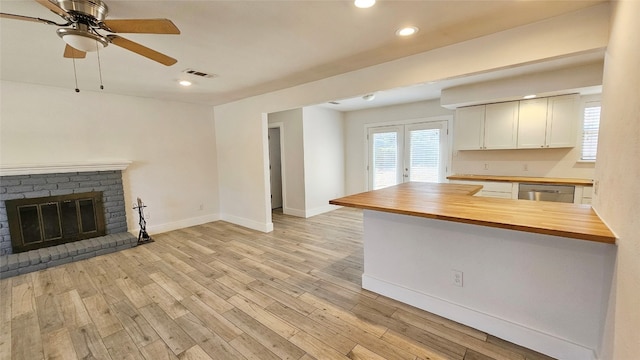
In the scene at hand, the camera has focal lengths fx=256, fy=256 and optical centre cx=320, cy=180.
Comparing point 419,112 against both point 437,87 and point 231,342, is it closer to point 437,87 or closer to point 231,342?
point 437,87

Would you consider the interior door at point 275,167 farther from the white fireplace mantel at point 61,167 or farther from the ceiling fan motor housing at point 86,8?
the ceiling fan motor housing at point 86,8

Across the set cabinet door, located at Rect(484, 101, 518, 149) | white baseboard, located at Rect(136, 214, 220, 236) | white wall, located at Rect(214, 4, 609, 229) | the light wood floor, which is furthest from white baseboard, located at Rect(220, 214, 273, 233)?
cabinet door, located at Rect(484, 101, 518, 149)

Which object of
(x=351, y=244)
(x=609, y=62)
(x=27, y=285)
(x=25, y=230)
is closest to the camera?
(x=609, y=62)

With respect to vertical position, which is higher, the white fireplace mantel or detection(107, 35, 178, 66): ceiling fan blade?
detection(107, 35, 178, 66): ceiling fan blade

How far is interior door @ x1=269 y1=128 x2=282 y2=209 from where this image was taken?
6.46 metres

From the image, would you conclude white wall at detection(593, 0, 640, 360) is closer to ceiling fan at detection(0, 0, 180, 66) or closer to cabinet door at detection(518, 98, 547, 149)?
ceiling fan at detection(0, 0, 180, 66)

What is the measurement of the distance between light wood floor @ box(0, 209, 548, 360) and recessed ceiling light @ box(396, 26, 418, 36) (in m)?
2.37

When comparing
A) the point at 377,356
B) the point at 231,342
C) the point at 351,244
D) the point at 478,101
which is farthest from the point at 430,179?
the point at 231,342

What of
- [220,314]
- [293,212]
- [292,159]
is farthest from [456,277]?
[292,159]

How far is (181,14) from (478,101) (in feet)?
13.8

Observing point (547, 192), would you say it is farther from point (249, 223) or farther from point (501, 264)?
point (249, 223)

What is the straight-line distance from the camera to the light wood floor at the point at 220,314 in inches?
71.7

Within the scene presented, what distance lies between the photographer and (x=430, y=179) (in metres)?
5.40

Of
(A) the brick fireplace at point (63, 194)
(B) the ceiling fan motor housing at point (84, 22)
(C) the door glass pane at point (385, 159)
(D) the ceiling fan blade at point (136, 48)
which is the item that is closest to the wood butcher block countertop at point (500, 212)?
(D) the ceiling fan blade at point (136, 48)
